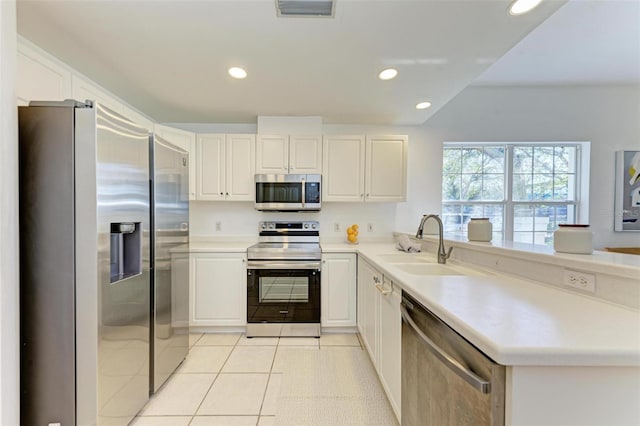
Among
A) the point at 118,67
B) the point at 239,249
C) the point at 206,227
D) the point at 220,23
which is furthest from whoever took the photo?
the point at 206,227

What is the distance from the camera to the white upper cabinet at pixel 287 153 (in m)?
3.16

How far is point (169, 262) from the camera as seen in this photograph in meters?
2.04

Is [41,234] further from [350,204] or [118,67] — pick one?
[350,204]

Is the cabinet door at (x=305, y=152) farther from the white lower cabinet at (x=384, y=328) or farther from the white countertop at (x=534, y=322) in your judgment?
the white countertop at (x=534, y=322)

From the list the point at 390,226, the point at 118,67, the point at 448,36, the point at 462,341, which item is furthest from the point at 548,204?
the point at 118,67

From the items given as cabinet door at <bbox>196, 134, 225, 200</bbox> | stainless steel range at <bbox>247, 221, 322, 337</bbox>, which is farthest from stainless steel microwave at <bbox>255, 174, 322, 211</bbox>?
stainless steel range at <bbox>247, 221, 322, 337</bbox>

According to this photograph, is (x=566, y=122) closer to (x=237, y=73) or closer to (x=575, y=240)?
(x=575, y=240)

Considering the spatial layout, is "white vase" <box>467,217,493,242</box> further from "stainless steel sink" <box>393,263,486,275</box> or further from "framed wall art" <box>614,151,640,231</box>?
"framed wall art" <box>614,151,640,231</box>

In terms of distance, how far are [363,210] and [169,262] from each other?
2.27 meters

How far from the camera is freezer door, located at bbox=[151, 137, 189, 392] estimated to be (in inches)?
73.5

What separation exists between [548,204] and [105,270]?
4790 mm

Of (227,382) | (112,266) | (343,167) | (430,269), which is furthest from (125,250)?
(343,167)

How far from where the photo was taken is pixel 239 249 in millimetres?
2902

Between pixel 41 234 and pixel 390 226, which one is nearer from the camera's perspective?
pixel 41 234
